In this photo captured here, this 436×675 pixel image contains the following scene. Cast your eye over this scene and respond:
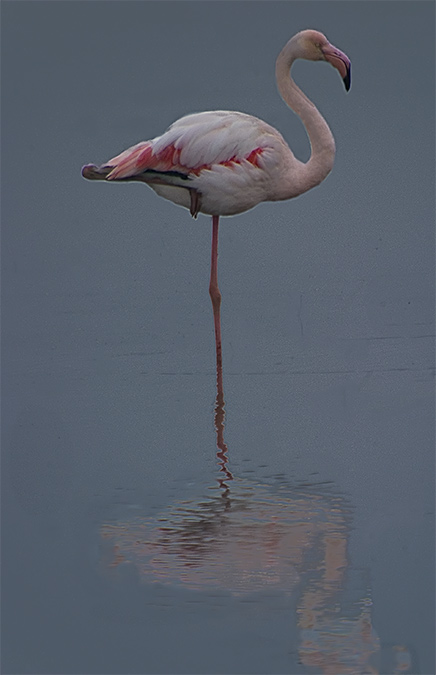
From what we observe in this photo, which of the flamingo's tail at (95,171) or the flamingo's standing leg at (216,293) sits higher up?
the flamingo's tail at (95,171)

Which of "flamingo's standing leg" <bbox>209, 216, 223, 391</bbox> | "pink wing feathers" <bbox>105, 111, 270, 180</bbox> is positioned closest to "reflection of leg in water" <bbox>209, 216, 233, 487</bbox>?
"flamingo's standing leg" <bbox>209, 216, 223, 391</bbox>

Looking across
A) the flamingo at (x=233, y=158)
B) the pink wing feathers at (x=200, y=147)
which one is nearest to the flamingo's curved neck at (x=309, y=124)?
the flamingo at (x=233, y=158)

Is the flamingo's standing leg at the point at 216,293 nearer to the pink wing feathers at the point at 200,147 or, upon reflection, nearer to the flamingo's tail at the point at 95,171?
the pink wing feathers at the point at 200,147

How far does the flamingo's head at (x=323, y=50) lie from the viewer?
26.7 feet

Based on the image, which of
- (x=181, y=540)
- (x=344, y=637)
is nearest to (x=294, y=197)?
(x=181, y=540)

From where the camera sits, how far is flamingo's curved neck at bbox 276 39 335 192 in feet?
26.9

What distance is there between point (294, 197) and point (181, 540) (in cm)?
362

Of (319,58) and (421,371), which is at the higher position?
(319,58)

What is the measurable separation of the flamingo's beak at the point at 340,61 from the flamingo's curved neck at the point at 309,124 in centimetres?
19

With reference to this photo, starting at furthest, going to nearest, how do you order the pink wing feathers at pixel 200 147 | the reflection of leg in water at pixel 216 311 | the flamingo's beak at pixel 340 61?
the flamingo's beak at pixel 340 61
the pink wing feathers at pixel 200 147
the reflection of leg in water at pixel 216 311

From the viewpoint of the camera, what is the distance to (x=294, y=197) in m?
8.33

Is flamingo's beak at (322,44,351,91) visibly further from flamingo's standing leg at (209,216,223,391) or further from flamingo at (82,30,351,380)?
flamingo's standing leg at (209,216,223,391)

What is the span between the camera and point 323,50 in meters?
8.17

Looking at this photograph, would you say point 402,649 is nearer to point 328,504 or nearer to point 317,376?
point 328,504
